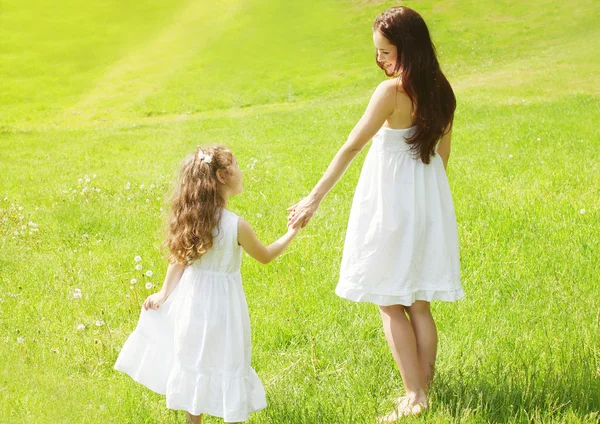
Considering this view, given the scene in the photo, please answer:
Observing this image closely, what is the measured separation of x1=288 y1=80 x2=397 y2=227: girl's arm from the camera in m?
3.96

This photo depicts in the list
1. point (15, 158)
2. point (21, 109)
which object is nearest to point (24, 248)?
point (15, 158)

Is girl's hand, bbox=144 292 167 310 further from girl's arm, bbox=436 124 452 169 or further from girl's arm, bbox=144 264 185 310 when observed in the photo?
girl's arm, bbox=436 124 452 169

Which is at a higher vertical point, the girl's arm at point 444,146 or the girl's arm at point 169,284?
the girl's arm at point 444,146

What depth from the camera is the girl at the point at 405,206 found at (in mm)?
3961

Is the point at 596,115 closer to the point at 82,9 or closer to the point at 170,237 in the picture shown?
the point at 170,237

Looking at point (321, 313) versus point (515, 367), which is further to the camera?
point (321, 313)

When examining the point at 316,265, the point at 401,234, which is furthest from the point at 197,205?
the point at 316,265

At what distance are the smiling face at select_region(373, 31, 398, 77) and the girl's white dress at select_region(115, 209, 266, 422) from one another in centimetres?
112

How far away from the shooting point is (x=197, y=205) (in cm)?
379

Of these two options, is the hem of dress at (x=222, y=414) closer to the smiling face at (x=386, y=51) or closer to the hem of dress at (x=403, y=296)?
the hem of dress at (x=403, y=296)

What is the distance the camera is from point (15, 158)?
1481 centimetres

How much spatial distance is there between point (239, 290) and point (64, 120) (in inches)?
838

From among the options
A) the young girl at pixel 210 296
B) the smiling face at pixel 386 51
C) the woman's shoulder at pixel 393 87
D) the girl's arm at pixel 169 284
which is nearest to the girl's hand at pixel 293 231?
the young girl at pixel 210 296

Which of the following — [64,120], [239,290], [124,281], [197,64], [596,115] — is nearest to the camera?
[239,290]
